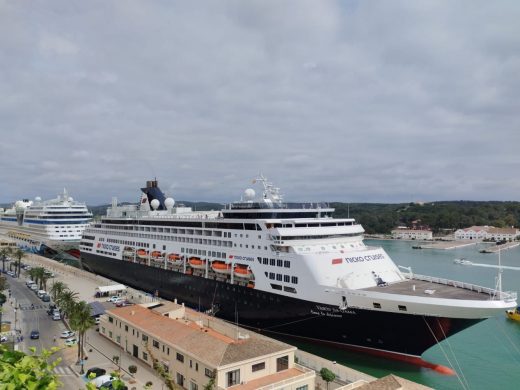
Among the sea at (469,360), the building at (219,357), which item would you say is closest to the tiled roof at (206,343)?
the building at (219,357)

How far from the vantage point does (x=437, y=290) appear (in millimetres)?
21828

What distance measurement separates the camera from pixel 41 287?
39.3 m

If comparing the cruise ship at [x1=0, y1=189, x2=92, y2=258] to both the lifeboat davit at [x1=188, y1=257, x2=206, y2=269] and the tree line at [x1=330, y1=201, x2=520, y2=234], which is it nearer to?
the lifeboat davit at [x1=188, y1=257, x2=206, y2=269]

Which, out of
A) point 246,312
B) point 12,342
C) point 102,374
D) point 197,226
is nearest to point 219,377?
point 102,374

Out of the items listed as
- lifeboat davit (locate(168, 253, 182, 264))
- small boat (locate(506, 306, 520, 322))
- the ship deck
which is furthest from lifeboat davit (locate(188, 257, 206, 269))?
small boat (locate(506, 306, 520, 322))

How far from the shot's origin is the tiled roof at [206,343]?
16250mm

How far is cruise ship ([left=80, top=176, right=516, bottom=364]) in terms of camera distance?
65.3ft

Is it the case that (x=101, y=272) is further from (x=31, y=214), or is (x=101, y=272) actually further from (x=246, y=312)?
(x=31, y=214)

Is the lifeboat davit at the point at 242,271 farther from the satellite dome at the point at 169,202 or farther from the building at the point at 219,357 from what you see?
the satellite dome at the point at 169,202

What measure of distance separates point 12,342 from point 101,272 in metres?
21.5

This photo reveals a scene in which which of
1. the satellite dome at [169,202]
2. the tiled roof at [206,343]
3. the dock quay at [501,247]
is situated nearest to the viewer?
the tiled roof at [206,343]

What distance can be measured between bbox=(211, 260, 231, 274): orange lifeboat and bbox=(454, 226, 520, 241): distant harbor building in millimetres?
105859

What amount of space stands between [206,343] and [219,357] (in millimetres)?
1585

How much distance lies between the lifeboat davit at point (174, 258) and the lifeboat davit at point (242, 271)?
23.2ft
